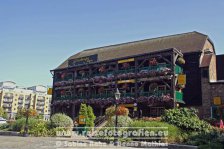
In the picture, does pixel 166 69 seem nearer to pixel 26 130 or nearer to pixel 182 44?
pixel 182 44

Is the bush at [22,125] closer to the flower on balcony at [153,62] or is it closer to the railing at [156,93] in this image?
the railing at [156,93]

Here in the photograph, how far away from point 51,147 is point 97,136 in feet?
16.9

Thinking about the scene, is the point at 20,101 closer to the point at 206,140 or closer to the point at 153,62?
the point at 153,62

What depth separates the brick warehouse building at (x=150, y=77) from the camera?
28344 millimetres

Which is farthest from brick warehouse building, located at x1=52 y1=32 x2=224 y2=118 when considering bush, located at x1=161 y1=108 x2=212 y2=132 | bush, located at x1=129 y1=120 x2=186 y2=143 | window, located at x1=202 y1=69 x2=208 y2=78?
bush, located at x1=129 y1=120 x2=186 y2=143

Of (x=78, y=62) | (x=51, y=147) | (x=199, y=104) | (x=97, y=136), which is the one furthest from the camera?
(x=78, y=62)

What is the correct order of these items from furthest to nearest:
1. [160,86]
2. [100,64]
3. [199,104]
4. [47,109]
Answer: [47,109] → [100,64] → [160,86] → [199,104]

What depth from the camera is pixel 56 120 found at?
23.2 m

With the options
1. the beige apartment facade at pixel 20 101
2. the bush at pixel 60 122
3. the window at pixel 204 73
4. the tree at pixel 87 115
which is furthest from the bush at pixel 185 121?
the beige apartment facade at pixel 20 101

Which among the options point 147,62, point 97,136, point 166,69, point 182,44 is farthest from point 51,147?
point 182,44

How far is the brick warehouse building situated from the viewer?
93.0ft

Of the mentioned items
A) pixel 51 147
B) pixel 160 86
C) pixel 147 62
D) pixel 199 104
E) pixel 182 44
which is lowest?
pixel 51 147

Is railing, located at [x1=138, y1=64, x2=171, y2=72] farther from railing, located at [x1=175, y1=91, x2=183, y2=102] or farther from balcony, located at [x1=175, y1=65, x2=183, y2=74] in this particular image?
railing, located at [x1=175, y1=91, x2=183, y2=102]

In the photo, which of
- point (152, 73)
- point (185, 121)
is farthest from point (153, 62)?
point (185, 121)
